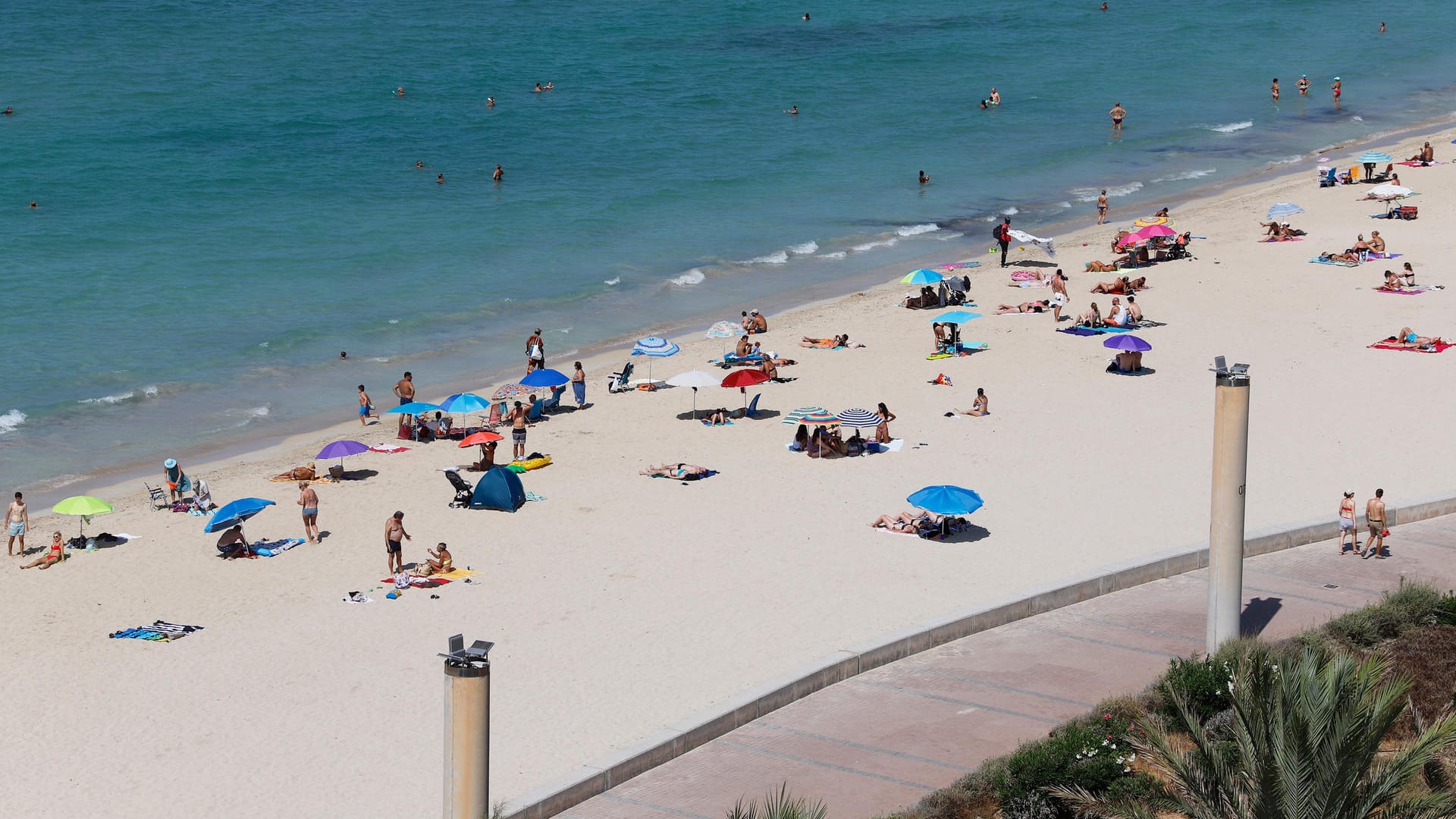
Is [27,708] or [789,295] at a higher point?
[789,295]

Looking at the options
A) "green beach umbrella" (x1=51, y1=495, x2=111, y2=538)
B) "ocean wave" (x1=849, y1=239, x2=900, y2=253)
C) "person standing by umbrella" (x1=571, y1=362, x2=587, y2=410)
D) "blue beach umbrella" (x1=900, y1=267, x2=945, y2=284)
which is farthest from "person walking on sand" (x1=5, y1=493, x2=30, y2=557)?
"ocean wave" (x1=849, y1=239, x2=900, y2=253)

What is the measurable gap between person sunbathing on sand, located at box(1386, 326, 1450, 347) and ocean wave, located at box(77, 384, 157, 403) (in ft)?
73.1

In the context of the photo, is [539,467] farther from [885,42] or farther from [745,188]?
[885,42]

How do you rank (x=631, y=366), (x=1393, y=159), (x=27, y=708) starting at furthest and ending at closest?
(x=1393, y=159), (x=631, y=366), (x=27, y=708)

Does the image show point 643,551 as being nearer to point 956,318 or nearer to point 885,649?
point 885,649

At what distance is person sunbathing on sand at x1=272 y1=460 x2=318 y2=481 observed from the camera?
22703 mm

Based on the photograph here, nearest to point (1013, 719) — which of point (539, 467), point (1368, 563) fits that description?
point (1368, 563)

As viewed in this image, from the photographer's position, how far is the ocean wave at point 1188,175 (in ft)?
158

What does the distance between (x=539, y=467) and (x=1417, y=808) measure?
1550cm

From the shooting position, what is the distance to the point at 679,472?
2183 centimetres

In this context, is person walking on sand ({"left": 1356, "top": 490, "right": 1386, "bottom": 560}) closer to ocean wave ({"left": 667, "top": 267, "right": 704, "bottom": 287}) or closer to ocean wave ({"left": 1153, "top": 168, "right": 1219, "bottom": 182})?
ocean wave ({"left": 667, "top": 267, "right": 704, "bottom": 287})

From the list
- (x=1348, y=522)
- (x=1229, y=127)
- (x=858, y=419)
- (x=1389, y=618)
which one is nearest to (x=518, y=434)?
(x=858, y=419)

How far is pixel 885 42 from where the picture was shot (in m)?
73.8

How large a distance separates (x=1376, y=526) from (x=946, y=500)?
15.4 feet
